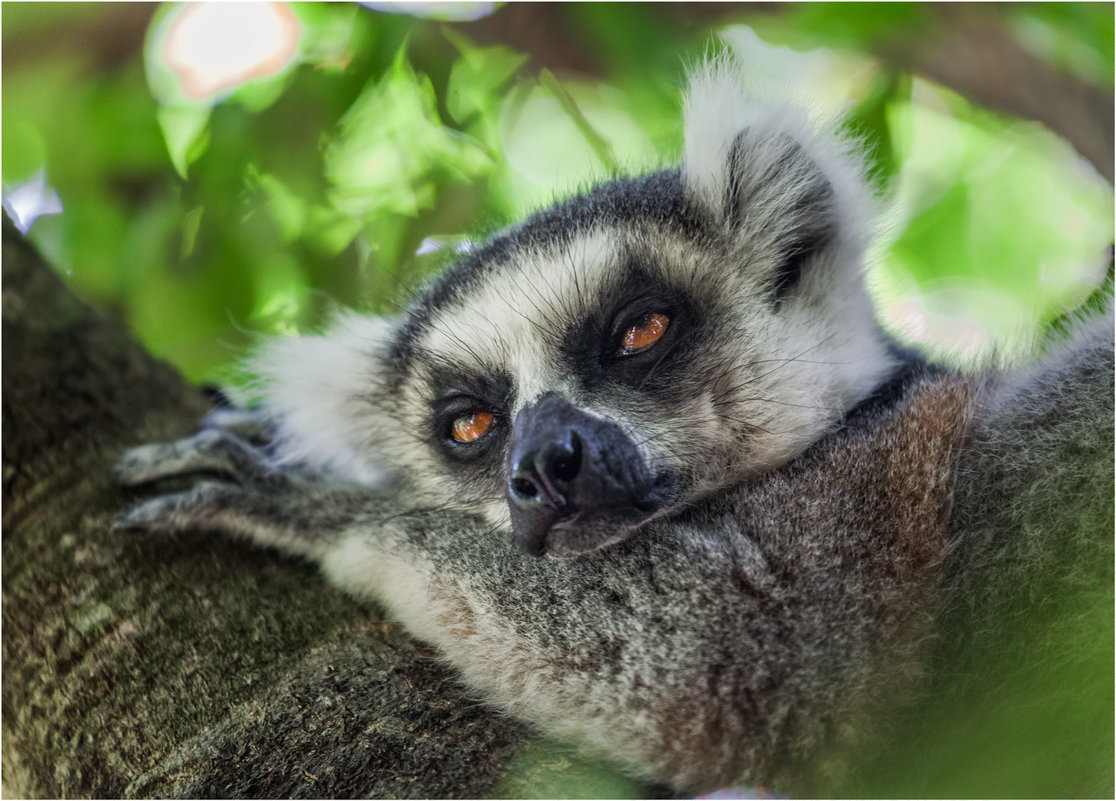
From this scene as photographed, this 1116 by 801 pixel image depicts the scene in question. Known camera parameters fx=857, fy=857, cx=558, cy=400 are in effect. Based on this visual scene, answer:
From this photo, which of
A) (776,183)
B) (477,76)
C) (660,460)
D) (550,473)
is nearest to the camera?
(550,473)

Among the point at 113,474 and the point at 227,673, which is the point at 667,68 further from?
the point at 227,673

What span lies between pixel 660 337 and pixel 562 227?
50 cm

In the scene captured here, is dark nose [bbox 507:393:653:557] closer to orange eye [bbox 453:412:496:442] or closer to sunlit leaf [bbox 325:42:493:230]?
orange eye [bbox 453:412:496:442]

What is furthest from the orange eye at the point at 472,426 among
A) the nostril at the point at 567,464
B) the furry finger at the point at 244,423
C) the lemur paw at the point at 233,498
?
the furry finger at the point at 244,423

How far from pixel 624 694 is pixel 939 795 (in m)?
0.61

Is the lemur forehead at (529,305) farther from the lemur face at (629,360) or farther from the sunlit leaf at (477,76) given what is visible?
the sunlit leaf at (477,76)

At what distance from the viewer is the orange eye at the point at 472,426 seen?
7.96ft

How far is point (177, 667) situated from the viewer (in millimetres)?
1755

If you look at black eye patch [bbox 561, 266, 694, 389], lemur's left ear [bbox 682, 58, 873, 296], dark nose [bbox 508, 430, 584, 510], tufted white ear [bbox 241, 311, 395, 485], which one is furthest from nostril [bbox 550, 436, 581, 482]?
tufted white ear [bbox 241, 311, 395, 485]

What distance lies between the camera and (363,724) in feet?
5.28

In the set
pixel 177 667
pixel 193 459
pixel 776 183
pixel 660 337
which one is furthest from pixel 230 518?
pixel 776 183

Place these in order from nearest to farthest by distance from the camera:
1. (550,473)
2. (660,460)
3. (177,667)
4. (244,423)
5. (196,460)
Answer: (177,667) < (550,473) < (660,460) < (196,460) < (244,423)

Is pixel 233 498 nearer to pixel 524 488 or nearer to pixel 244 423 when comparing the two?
pixel 244 423

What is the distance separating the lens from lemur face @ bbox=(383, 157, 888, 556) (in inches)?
76.2
